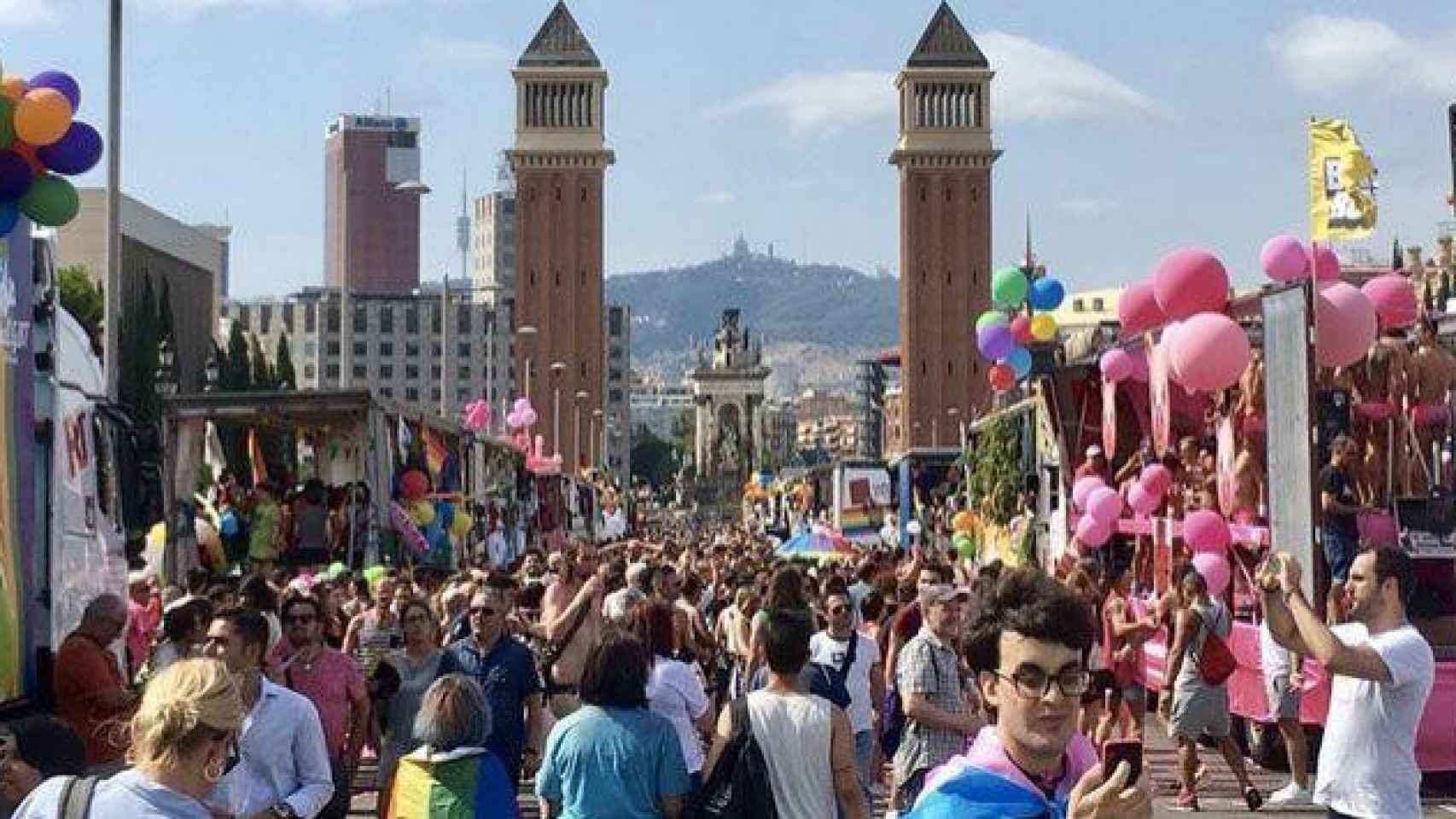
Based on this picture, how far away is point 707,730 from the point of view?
11.0 m

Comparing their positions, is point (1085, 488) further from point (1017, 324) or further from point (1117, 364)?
point (1017, 324)

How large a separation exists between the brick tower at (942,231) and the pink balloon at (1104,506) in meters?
101

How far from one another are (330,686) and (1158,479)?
33.0ft

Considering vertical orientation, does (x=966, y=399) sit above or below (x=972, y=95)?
below

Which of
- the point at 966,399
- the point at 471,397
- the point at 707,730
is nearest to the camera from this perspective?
the point at 707,730

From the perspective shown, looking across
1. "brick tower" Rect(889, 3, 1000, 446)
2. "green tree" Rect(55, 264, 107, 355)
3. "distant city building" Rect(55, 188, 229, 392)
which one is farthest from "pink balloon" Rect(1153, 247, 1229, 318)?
"brick tower" Rect(889, 3, 1000, 446)

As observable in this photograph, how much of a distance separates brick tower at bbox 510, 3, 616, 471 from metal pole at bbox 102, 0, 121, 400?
100 metres

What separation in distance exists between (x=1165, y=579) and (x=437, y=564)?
30.0 feet

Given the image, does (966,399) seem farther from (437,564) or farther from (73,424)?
(73,424)

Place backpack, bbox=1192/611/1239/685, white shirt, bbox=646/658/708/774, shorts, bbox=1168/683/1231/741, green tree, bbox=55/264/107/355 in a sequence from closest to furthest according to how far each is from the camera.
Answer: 1. white shirt, bbox=646/658/708/774
2. shorts, bbox=1168/683/1231/741
3. backpack, bbox=1192/611/1239/685
4. green tree, bbox=55/264/107/355

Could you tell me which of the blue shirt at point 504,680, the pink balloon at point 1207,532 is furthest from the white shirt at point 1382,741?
the pink balloon at point 1207,532

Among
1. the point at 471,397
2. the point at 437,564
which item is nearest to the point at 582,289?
the point at 471,397

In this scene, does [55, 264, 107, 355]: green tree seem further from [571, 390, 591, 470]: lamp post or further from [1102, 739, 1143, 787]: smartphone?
[1102, 739, 1143, 787]: smartphone

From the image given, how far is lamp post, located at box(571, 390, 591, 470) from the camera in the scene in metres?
116
